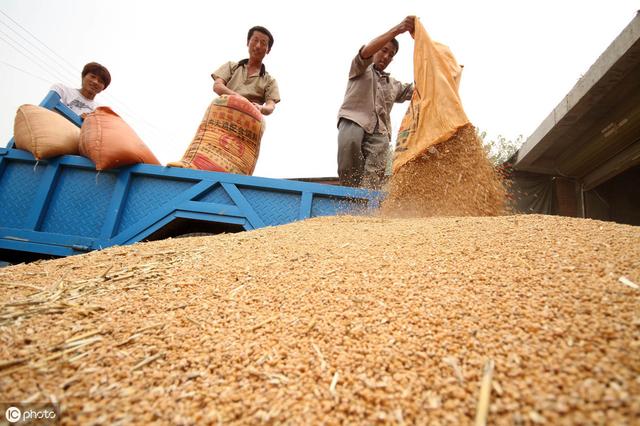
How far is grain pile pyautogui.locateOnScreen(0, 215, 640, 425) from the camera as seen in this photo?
567 mm

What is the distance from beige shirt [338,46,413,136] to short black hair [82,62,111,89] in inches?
117

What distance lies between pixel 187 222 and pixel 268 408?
2.53 metres

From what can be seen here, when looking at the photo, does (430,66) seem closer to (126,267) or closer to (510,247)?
(510,247)

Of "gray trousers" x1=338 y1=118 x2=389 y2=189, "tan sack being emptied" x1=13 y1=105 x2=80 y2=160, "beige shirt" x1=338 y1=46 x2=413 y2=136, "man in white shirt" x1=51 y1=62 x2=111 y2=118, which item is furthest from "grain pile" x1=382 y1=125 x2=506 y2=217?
"man in white shirt" x1=51 y1=62 x2=111 y2=118

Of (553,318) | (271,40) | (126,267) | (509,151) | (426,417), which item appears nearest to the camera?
(426,417)

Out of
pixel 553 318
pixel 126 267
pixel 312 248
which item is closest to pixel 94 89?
pixel 126 267

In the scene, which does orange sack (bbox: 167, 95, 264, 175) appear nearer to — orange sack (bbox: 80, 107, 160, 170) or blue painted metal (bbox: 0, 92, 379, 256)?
blue painted metal (bbox: 0, 92, 379, 256)

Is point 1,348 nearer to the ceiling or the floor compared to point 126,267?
nearer to the floor

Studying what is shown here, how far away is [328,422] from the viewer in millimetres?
551

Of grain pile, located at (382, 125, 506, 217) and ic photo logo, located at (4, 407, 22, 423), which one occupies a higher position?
grain pile, located at (382, 125, 506, 217)

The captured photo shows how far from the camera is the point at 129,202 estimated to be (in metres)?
2.65

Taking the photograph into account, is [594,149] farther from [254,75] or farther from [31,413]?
[31,413]

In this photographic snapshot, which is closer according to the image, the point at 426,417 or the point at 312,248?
the point at 426,417

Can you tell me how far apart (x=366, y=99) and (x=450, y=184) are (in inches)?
57.0
